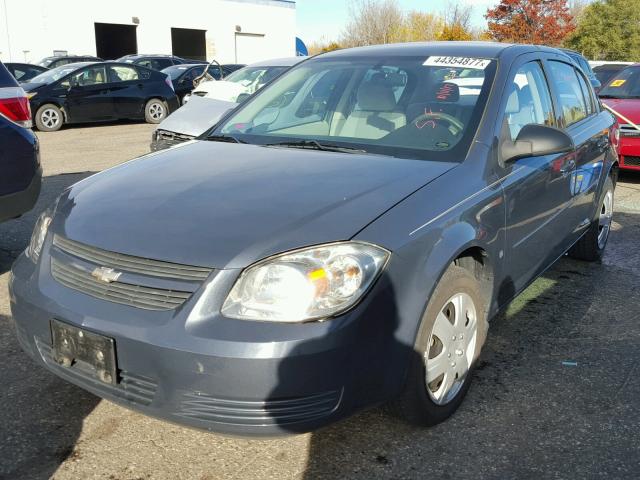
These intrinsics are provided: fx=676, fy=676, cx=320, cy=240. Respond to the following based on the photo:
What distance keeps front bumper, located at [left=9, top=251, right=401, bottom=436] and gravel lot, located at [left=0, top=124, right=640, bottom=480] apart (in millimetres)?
380

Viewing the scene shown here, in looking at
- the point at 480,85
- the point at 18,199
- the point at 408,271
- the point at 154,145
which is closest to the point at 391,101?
the point at 480,85

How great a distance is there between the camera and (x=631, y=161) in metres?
8.41

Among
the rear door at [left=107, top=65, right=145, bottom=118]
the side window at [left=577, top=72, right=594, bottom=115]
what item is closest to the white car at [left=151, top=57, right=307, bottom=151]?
the side window at [left=577, top=72, right=594, bottom=115]

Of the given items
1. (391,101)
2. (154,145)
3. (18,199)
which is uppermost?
(391,101)

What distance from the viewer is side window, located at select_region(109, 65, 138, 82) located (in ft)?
49.6

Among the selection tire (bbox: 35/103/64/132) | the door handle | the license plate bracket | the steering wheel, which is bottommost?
tire (bbox: 35/103/64/132)

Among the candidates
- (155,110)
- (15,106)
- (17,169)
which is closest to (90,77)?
(155,110)

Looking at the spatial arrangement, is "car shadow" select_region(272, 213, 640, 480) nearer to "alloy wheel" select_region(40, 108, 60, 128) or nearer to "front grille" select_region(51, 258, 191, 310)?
"front grille" select_region(51, 258, 191, 310)

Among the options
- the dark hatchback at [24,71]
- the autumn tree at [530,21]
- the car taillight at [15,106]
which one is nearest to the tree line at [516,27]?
the autumn tree at [530,21]

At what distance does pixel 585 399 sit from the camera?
10.5 feet

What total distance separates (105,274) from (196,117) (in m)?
5.99

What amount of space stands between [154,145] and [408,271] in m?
6.27

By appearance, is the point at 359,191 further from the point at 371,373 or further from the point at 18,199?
the point at 18,199

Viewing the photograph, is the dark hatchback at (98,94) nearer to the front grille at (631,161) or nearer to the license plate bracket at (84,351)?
the front grille at (631,161)
